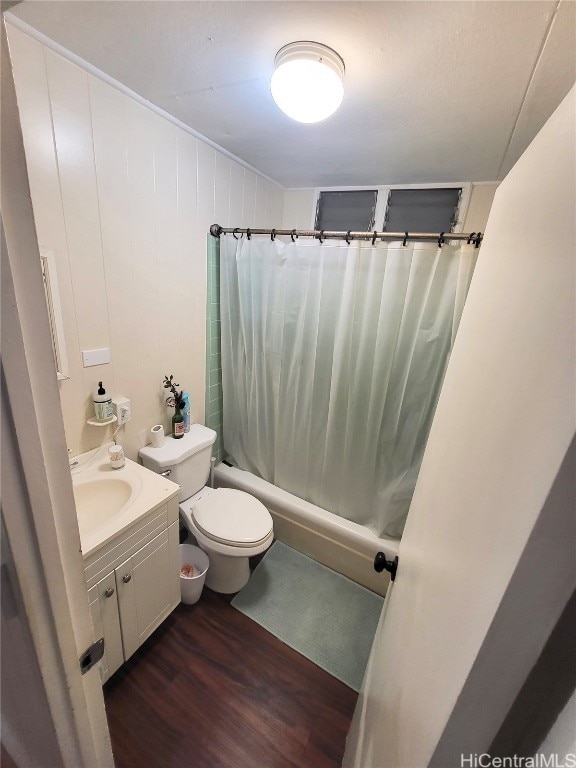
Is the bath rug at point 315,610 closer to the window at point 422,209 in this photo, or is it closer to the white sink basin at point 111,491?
the white sink basin at point 111,491

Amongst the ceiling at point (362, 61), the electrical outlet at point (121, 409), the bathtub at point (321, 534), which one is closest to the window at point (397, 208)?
the ceiling at point (362, 61)

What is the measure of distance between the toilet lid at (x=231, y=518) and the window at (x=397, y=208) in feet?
5.85

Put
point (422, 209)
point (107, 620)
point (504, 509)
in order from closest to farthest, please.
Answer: point (504, 509), point (107, 620), point (422, 209)

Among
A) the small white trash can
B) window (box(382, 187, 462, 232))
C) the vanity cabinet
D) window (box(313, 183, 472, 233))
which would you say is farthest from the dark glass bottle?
window (box(382, 187, 462, 232))

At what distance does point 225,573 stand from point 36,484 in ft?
4.71

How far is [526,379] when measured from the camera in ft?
1.03

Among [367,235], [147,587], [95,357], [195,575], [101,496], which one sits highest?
[367,235]

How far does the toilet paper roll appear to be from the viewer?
159 centimetres

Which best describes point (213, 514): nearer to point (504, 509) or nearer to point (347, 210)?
point (504, 509)

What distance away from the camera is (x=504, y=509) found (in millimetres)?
289

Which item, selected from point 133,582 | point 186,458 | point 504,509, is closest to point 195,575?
point 133,582

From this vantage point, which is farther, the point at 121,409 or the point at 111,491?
the point at 121,409

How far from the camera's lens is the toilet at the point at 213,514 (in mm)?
1449

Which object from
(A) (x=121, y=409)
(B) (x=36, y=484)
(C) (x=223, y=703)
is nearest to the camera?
(B) (x=36, y=484)
